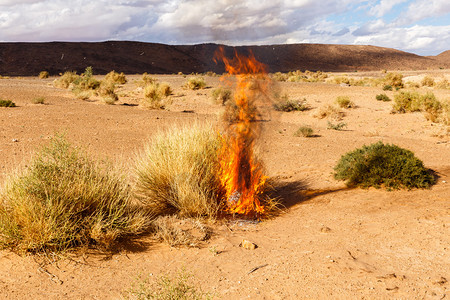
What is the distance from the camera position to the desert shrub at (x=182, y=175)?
6.14 m

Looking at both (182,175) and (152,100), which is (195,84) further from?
(182,175)

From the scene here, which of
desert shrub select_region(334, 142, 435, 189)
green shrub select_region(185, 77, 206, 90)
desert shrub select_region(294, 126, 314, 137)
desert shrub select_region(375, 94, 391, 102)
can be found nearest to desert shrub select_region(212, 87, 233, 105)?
green shrub select_region(185, 77, 206, 90)

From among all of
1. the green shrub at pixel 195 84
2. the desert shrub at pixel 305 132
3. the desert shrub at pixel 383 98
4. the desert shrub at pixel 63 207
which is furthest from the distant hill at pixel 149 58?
the desert shrub at pixel 63 207

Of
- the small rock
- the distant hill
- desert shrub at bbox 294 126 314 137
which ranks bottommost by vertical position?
the small rock

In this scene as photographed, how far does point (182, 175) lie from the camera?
6.18 m

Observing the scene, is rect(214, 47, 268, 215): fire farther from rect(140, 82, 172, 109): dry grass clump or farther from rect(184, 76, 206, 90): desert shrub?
rect(184, 76, 206, 90): desert shrub

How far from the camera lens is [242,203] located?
21.0 feet

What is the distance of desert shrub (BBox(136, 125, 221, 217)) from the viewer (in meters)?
6.14

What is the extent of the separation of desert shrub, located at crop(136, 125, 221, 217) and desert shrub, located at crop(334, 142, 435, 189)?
3.23 meters

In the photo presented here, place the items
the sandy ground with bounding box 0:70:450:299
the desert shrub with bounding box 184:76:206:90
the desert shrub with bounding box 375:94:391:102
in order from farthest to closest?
the desert shrub with bounding box 184:76:206:90 → the desert shrub with bounding box 375:94:391:102 → the sandy ground with bounding box 0:70:450:299

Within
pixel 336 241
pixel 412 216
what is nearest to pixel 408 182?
pixel 412 216

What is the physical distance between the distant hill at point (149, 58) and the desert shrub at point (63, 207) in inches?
1648

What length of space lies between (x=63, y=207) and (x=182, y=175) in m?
1.86

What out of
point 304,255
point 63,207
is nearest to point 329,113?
point 304,255
